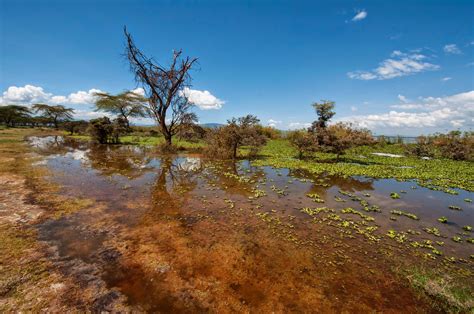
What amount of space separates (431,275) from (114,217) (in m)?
6.63

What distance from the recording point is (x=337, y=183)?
9.81 metres

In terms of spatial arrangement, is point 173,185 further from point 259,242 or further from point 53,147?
point 53,147

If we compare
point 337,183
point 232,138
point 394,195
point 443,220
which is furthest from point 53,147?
point 443,220

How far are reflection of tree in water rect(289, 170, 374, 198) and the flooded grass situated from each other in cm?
19

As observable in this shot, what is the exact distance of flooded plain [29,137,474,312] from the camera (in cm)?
315

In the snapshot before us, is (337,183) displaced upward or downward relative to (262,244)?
upward

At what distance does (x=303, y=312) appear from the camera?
2875mm

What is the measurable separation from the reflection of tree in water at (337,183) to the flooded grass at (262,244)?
191 mm

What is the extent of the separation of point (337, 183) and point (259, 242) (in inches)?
261

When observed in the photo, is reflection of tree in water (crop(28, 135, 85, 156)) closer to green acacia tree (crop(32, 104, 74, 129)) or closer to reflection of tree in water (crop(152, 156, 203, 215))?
reflection of tree in water (crop(152, 156, 203, 215))

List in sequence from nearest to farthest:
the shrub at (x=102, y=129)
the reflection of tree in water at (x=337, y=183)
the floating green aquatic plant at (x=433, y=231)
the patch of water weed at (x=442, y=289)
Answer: the patch of water weed at (x=442, y=289), the floating green aquatic plant at (x=433, y=231), the reflection of tree in water at (x=337, y=183), the shrub at (x=102, y=129)

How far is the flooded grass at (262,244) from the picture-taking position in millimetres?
3135

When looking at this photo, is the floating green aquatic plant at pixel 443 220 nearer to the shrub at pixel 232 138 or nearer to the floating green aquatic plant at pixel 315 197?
the floating green aquatic plant at pixel 315 197

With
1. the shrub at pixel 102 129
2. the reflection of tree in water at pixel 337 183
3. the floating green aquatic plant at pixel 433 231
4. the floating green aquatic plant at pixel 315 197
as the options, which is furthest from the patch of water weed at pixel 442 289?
the shrub at pixel 102 129
